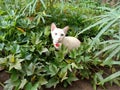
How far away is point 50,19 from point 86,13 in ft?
1.84

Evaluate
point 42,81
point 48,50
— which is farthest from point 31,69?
point 48,50

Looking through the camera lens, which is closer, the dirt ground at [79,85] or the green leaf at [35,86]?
the green leaf at [35,86]

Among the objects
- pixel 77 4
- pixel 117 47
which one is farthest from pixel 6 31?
pixel 77 4

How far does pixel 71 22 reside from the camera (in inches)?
104

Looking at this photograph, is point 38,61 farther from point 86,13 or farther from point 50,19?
point 86,13

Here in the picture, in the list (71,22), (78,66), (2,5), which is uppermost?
(2,5)

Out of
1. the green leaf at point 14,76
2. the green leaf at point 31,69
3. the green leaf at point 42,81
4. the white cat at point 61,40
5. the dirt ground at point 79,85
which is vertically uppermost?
the white cat at point 61,40

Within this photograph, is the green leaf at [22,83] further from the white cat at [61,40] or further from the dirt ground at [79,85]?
the white cat at [61,40]

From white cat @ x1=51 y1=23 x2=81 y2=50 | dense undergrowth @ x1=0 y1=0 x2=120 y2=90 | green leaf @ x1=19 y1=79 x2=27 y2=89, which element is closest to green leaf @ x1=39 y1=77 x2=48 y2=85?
dense undergrowth @ x1=0 y1=0 x2=120 y2=90

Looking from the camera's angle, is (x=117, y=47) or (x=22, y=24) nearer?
(x=117, y=47)

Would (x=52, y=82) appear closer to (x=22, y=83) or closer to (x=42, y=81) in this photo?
(x=42, y=81)

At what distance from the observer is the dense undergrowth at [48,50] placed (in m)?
2.00

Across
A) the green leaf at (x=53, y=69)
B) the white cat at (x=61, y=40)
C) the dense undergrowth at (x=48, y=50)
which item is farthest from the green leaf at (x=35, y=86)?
the white cat at (x=61, y=40)

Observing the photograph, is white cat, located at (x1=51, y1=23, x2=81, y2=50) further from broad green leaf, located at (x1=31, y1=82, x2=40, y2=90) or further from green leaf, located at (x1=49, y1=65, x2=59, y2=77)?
broad green leaf, located at (x1=31, y1=82, x2=40, y2=90)
